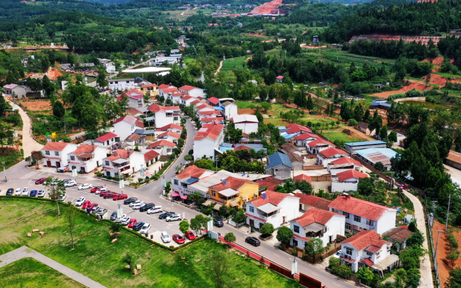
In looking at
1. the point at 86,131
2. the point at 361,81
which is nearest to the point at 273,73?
the point at 361,81

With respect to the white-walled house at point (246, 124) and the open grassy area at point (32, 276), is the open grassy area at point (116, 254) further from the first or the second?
the white-walled house at point (246, 124)

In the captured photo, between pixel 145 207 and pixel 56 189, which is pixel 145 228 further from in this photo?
pixel 56 189

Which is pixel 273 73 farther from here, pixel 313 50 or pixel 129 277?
pixel 129 277

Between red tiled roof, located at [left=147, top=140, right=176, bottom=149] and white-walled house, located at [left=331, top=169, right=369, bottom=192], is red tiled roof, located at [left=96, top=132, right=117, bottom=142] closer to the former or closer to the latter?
red tiled roof, located at [left=147, top=140, right=176, bottom=149]

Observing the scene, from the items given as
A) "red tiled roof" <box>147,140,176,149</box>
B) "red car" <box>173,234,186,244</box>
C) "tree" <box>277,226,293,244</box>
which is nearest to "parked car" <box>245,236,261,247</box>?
"tree" <box>277,226,293,244</box>

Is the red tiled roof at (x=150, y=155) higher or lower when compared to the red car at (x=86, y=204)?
higher

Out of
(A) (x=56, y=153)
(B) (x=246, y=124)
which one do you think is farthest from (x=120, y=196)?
(B) (x=246, y=124)

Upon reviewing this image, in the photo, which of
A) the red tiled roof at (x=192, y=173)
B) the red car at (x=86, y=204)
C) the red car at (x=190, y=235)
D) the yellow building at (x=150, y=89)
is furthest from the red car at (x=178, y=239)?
the yellow building at (x=150, y=89)
